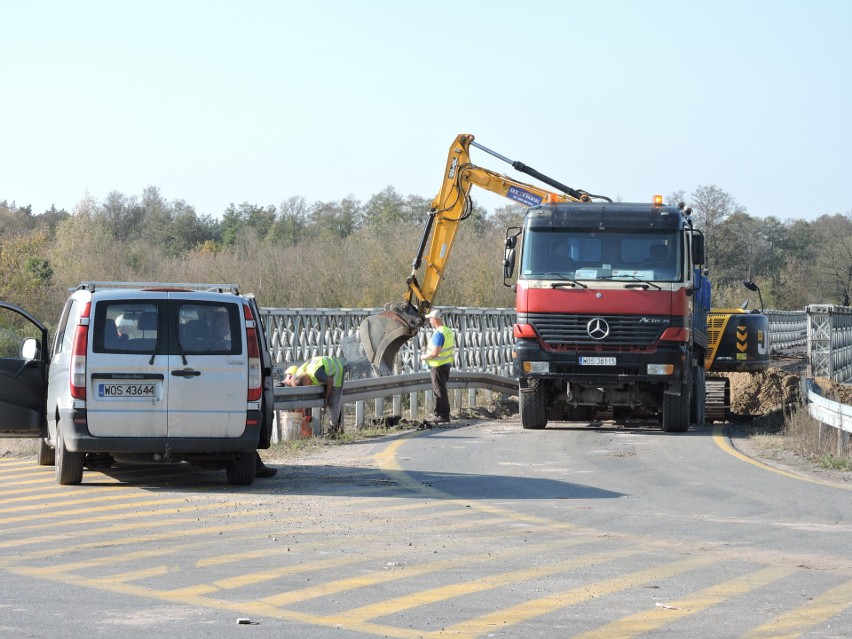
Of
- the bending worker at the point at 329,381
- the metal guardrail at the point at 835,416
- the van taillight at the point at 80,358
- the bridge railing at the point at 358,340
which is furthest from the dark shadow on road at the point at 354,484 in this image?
the bridge railing at the point at 358,340

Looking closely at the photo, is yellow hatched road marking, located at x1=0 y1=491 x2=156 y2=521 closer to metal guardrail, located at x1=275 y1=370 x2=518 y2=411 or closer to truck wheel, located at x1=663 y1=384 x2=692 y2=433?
metal guardrail, located at x1=275 y1=370 x2=518 y2=411

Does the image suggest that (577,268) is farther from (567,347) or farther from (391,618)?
(391,618)

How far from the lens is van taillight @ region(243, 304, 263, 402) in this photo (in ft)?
39.4

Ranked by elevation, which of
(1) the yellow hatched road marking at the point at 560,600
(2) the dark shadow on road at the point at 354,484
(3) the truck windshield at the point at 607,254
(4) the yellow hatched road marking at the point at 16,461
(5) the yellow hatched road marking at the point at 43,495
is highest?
(3) the truck windshield at the point at 607,254

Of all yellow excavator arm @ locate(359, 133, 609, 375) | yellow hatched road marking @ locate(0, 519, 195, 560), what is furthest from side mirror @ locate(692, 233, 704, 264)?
yellow hatched road marking @ locate(0, 519, 195, 560)

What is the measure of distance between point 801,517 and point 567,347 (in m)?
8.41

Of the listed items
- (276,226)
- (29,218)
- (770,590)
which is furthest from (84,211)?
(770,590)

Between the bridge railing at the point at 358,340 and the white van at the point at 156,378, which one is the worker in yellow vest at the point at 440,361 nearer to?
the bridge railing at the point at 358,340

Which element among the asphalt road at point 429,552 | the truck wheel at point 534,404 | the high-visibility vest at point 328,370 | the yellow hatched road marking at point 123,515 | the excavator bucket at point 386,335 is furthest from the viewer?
the excavator bucket at point 386,335

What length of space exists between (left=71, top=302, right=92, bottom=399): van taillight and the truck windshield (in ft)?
28.2

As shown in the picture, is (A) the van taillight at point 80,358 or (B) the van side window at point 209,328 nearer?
(A) the van taillight at point 80,358

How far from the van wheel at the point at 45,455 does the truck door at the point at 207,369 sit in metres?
2.96

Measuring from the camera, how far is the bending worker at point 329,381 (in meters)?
17.5

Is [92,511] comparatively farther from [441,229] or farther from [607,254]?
[441,229]
